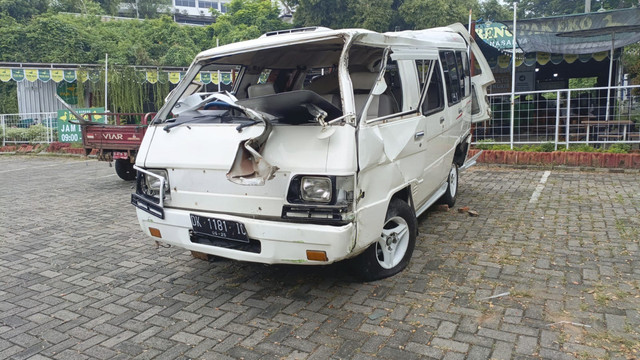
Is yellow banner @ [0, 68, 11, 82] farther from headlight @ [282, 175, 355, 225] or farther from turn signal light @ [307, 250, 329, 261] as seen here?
turn signal light @ [307, 250, 329, 261]

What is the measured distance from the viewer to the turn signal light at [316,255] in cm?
320

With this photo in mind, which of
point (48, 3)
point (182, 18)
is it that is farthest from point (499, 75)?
point (182, 18)

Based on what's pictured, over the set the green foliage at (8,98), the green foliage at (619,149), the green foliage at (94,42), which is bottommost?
the green foliage at (619,149)

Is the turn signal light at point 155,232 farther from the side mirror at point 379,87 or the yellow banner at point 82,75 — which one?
the yellow banner at point 82,75

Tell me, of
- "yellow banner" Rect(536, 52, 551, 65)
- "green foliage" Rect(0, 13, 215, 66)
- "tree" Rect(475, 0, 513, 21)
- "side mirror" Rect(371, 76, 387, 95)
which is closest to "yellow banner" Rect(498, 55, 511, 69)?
"yellow banner" Rect(536, 52, 551, 65)

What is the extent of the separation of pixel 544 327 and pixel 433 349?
0.84 metres

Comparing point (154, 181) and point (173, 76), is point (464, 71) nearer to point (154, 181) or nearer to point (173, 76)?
point (154, 181)

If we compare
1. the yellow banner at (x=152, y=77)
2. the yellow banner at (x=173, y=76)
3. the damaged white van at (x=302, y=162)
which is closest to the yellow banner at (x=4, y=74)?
the yellow banner at (x=152, y=77)

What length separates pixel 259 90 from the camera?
16.5 feet

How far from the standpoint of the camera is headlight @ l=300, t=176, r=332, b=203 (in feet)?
10.5

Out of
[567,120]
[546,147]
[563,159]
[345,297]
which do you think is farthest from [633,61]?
[345,297]

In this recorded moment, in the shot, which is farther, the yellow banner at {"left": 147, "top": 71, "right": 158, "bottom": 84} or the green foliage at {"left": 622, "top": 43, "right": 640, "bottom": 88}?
the yellow banner at {"left": 147, "top": 71, "right": 158, "bottom": 84}

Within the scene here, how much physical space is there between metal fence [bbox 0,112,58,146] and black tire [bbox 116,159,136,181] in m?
8.81

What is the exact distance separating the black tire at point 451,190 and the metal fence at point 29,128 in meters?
15.1
